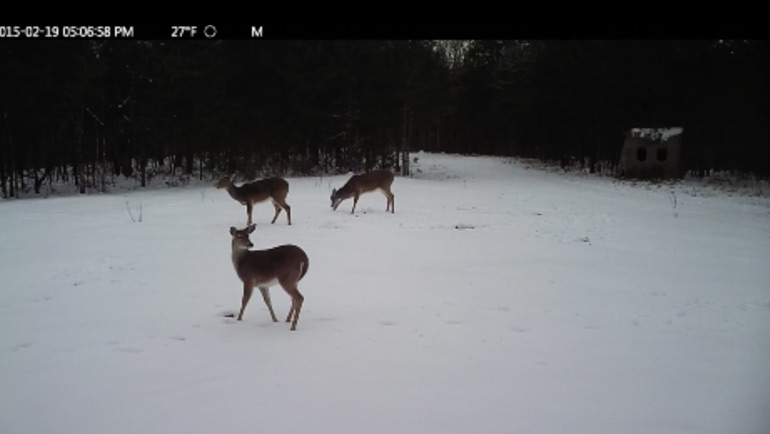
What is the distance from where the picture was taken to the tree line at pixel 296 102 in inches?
898

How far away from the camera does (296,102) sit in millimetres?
29422

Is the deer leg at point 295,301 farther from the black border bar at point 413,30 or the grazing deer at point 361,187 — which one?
the grazing deer at point 361,187

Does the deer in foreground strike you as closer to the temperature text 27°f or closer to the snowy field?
the snowy field

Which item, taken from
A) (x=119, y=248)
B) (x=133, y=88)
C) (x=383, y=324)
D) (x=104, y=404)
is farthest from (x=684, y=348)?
(x=133, y=88)

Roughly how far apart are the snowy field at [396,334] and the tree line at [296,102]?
13.7 m

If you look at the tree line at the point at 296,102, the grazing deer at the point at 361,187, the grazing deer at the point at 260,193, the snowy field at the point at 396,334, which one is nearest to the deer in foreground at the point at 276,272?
the snowy field at the point at 396,334

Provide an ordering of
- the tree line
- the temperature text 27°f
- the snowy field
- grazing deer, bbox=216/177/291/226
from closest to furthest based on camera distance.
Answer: the snowy field < the temperature text 27°f < grazing deer, bbox=216/177/291/226 < the tree line

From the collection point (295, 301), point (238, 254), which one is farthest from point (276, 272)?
point (238, 254)

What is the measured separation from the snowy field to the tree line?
13.7 m

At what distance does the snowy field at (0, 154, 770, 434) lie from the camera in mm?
3881

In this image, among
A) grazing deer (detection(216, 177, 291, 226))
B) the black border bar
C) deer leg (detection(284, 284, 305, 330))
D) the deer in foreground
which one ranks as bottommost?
deer leg (detection(284, 284, 305, 330))

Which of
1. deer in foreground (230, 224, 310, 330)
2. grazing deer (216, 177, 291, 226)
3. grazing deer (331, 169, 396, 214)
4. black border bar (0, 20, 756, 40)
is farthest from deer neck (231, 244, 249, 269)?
grazing deer (331, 169, 396, 214)

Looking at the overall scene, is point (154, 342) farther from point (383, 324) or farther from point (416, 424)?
point (416, 424)

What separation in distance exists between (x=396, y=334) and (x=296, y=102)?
84.2 ft
